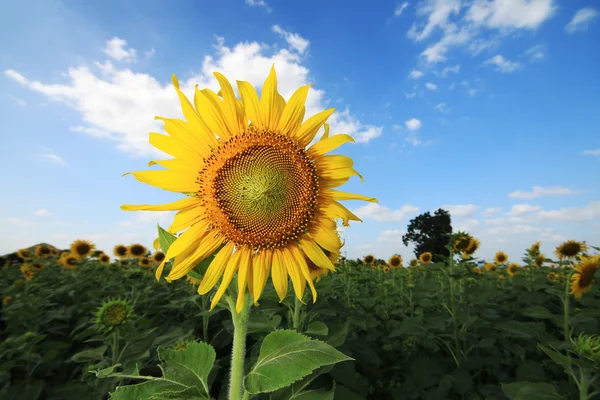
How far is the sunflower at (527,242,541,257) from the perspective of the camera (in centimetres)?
899

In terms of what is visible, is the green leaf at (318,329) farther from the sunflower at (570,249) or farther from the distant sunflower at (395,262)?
the distant sunflower at (395,262)

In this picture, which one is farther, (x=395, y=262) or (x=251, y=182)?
(x=395, y=262)

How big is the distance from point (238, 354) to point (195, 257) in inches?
18.1

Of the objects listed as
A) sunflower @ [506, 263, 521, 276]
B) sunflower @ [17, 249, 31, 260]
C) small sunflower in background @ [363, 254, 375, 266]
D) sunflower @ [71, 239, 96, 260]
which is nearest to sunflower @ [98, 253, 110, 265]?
sunflower @ [71, 239, 96, 260]

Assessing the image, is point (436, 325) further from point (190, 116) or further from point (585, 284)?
point (190, 116)

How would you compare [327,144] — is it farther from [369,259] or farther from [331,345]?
[369,259]

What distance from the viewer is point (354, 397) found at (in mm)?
2623

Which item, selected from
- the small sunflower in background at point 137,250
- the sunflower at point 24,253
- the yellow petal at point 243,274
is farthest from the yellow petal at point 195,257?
the sunflower at point 24,253

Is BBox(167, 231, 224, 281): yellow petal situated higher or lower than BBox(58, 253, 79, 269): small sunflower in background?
lower

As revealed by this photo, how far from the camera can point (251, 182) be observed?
1745 millimetres

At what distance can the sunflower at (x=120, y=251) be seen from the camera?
1102 centimetres

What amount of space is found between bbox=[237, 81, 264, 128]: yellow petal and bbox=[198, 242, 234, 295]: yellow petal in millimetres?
599

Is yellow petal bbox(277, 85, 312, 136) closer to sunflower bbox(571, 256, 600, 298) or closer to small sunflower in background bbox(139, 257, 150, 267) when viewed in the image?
sunflower bbox(571, 256, 600, 298)

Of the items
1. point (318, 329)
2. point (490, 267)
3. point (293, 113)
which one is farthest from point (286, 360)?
point (490, 267)
